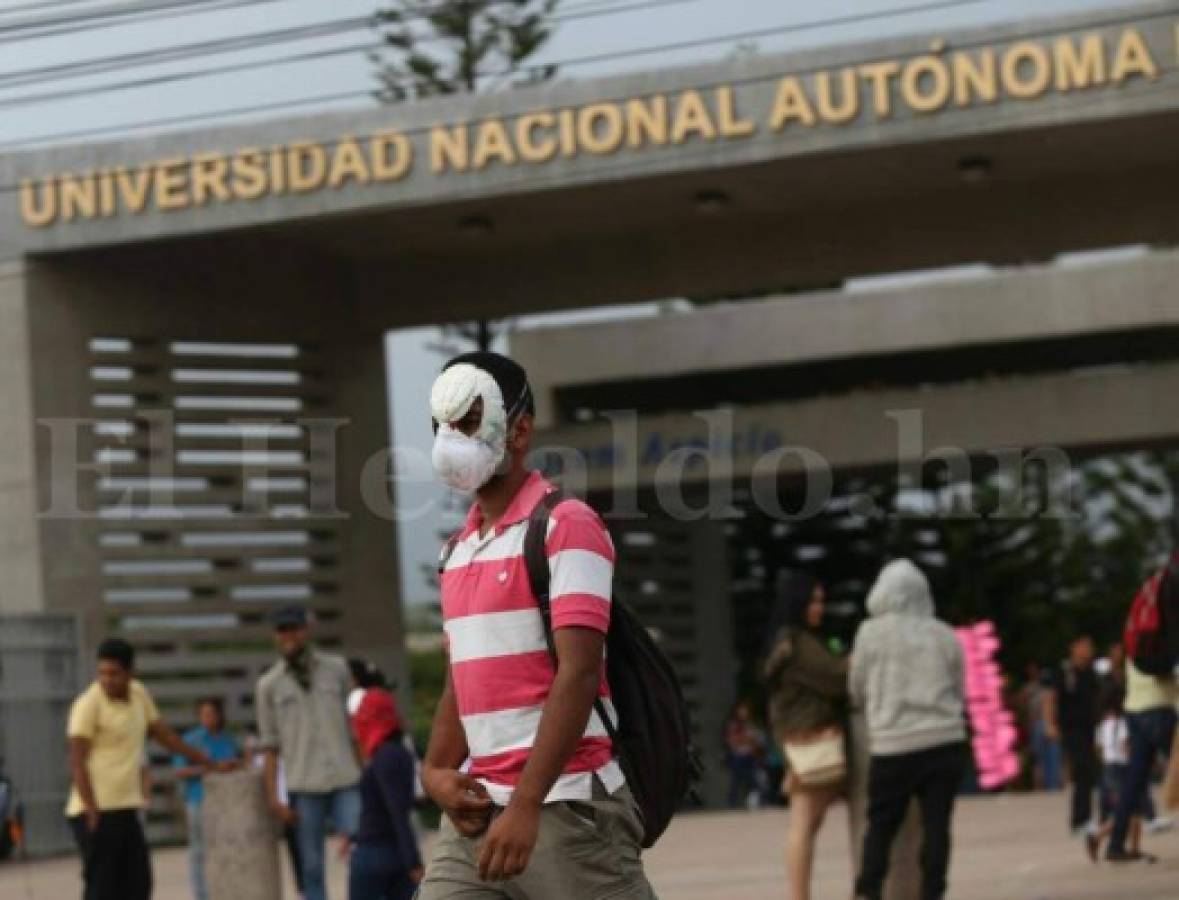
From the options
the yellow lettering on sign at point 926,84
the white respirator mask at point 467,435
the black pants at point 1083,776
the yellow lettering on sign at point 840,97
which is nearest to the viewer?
the white respirator mask at point 467,435

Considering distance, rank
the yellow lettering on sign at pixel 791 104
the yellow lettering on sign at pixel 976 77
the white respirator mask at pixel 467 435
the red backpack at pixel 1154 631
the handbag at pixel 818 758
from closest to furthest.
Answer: the white respirator mask at pixel 467 435 < the handbag at pixel 818 758 < the red backpack at pixel 1154 631 < the yellow lettering on sign at pixel 976 77 < the yellow lettering on sign at pixel 791 104

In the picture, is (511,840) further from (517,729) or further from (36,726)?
(36,726)

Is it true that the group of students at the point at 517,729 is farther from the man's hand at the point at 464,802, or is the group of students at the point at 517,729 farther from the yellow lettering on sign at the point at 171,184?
the yellow lettering on sign at the point at 171,184

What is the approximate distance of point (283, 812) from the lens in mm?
14109

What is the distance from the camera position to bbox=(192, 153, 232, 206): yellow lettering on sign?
25.6m

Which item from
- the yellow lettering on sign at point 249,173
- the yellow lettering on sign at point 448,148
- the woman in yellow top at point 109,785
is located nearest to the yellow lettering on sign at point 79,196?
the yellow lettering on sign at point 249,173

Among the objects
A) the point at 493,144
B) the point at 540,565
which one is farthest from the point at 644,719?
the point at 493,144

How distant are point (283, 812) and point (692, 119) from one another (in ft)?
37.8

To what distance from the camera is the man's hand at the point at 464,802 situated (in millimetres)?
5559

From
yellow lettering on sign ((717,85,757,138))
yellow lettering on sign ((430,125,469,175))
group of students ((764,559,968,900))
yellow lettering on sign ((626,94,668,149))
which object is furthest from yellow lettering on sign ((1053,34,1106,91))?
group of students ((764,559,968,900))

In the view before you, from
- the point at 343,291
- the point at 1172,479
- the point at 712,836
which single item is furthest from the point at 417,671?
the point at 712,836

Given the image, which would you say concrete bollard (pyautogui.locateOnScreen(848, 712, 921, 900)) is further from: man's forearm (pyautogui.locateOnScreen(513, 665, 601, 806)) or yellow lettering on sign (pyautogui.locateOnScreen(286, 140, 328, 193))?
yellow lettering on sign (pyautogui.locateOnScreen(286, 140, 328, 193))

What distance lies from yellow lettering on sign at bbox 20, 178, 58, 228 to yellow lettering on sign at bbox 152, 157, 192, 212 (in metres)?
1.03

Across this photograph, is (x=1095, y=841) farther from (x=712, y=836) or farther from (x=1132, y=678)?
(x=712, y=836)
